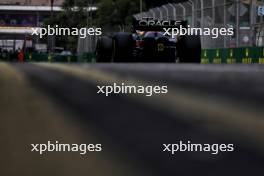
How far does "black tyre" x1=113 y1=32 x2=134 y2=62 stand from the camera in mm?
31688

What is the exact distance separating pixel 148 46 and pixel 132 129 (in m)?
25.5

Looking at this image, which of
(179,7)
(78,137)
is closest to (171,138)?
(78,137)

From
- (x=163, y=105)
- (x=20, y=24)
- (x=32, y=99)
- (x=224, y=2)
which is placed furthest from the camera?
(x=20, y=24)

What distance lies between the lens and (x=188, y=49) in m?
31.1

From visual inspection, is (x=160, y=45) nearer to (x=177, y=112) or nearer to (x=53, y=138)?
(x=177, y=112)

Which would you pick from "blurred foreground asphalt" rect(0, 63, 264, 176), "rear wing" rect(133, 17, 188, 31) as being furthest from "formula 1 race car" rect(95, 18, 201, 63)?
"blurred foreground asphalt" rect(0, 63, 264, 176)

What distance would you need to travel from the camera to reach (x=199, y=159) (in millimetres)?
5395

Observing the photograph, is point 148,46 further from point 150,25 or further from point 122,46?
point 122,46

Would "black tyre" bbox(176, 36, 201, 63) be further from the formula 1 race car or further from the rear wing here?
the rear wing

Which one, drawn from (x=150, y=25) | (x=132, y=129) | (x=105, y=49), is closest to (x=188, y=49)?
(x=150, y=25)

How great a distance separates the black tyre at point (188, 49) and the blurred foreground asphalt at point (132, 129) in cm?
1848

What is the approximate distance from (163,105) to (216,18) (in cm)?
3356

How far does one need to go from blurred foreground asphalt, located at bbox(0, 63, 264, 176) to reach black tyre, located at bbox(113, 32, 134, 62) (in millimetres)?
19700

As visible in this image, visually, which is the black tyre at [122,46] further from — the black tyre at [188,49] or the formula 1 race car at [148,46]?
the black tyre at [188,49]
